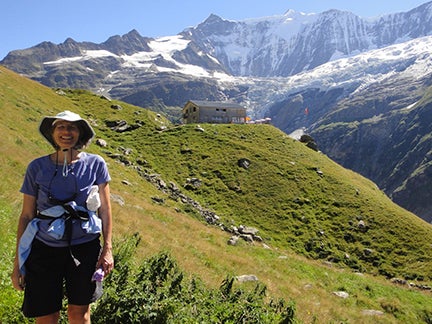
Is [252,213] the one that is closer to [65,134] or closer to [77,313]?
[77,313]

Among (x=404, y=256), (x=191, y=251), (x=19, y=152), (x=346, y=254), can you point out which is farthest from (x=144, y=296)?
(x=404, y=256)

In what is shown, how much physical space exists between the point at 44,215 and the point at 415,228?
5234cm

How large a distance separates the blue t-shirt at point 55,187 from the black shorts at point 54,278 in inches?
5.7

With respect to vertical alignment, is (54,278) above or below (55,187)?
below

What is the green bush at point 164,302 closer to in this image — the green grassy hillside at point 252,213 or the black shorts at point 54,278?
the black shorts at point 54,278

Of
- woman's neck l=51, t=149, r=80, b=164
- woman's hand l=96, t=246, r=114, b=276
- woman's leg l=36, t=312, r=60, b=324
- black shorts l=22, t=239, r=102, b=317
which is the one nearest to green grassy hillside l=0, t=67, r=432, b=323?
woman's leg l=36, t=312, r=60, b=324

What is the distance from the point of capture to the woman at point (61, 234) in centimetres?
Answer: 573

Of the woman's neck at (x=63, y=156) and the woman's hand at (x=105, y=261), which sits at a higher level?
the woman's neck at (x=63, y=156)

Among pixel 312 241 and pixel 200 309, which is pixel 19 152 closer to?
pixel 200 309

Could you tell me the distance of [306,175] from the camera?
195 ft

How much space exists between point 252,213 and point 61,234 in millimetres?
43455

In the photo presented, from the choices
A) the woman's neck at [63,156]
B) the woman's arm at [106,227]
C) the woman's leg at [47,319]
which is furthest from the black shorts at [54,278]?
the woman's neck at [63,156]

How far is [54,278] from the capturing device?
577 centimetres

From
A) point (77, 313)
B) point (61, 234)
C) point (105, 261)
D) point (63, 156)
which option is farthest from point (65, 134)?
point (77, 313)
